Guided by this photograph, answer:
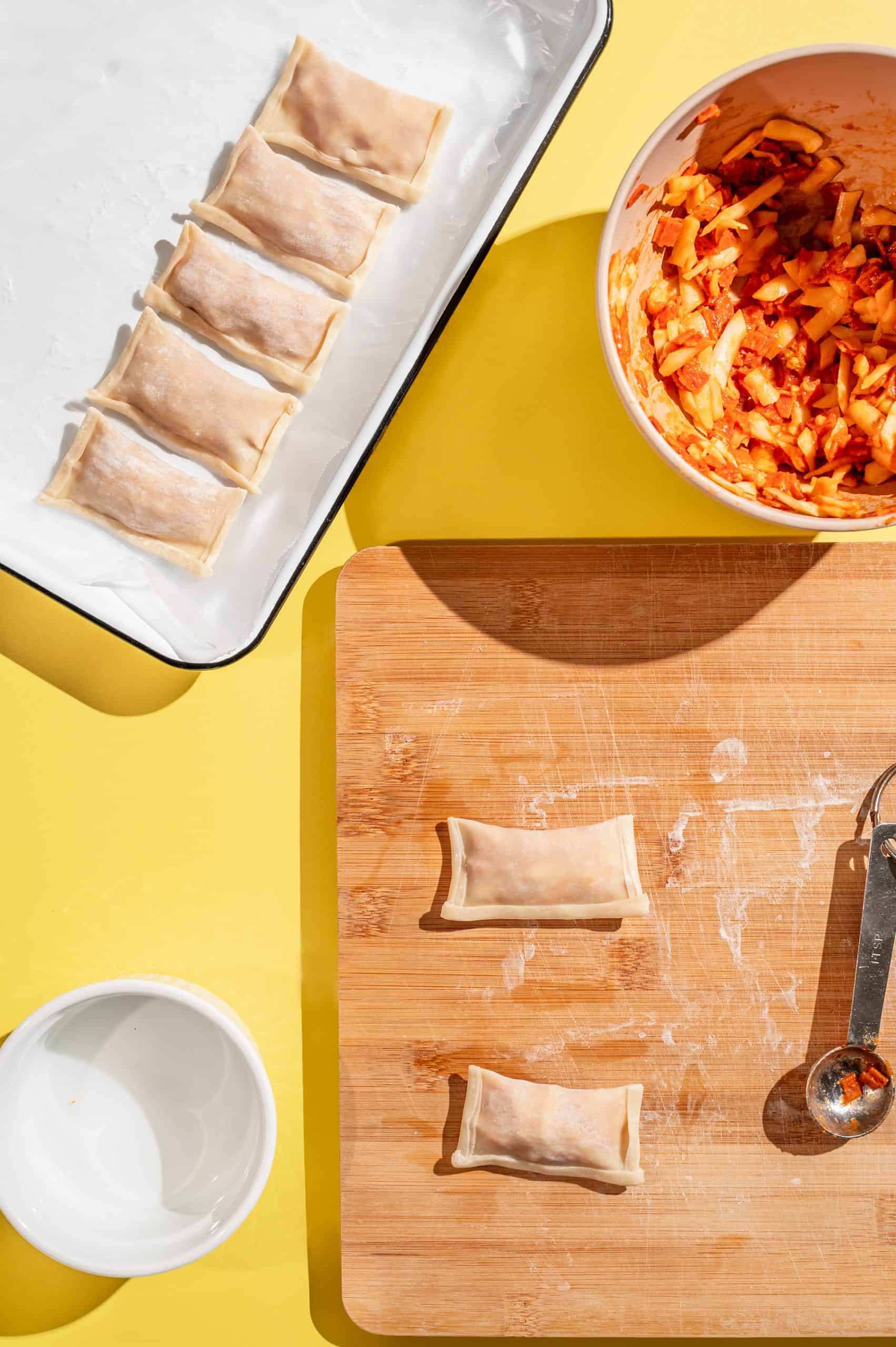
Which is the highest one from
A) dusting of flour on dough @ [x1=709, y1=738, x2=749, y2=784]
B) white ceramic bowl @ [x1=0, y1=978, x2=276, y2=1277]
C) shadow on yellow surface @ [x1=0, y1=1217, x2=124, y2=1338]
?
dusting of flour on dough @ [x1=709, y1=738, x2=749, y2=784]

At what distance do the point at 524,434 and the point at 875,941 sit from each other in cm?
86

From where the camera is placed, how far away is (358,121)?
4.38 feet

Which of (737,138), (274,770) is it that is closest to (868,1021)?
(274,770)

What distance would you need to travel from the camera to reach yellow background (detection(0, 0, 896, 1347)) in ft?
4.63

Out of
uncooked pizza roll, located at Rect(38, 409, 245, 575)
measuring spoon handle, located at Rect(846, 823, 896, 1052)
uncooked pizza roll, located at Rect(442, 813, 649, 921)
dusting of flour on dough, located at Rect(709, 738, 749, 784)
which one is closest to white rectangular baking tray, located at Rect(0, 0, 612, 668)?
uncooked pizza roll, located at Rect(38, 409, 245, 575)

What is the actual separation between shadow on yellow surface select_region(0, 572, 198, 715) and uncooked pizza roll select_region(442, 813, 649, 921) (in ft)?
1.77

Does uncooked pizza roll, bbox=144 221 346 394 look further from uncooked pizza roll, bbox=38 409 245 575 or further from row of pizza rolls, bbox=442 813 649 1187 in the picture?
row of pizza rolls, bbox=442 813 649 1187

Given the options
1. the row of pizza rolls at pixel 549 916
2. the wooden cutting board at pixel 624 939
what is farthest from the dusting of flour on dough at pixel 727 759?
the row of pizza rolls at pixel 549 916

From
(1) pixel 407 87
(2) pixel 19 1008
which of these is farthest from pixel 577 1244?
(1) pixel 407 87

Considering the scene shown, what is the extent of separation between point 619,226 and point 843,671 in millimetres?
670

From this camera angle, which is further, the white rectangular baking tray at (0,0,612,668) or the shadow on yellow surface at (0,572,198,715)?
the shadow on yellow surface at (0,572,198,715)

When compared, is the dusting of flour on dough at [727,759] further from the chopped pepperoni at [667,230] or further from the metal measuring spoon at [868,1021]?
the chopped pepperoni at [667,230]

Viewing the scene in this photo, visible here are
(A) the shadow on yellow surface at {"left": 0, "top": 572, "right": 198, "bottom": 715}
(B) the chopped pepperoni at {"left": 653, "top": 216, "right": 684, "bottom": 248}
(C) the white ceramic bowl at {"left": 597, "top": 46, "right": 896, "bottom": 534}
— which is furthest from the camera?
(A) the shadow on yellow surface at {"left": 0, "top": 572, "right": 198, "bottom": 715}

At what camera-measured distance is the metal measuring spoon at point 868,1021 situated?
133cm
